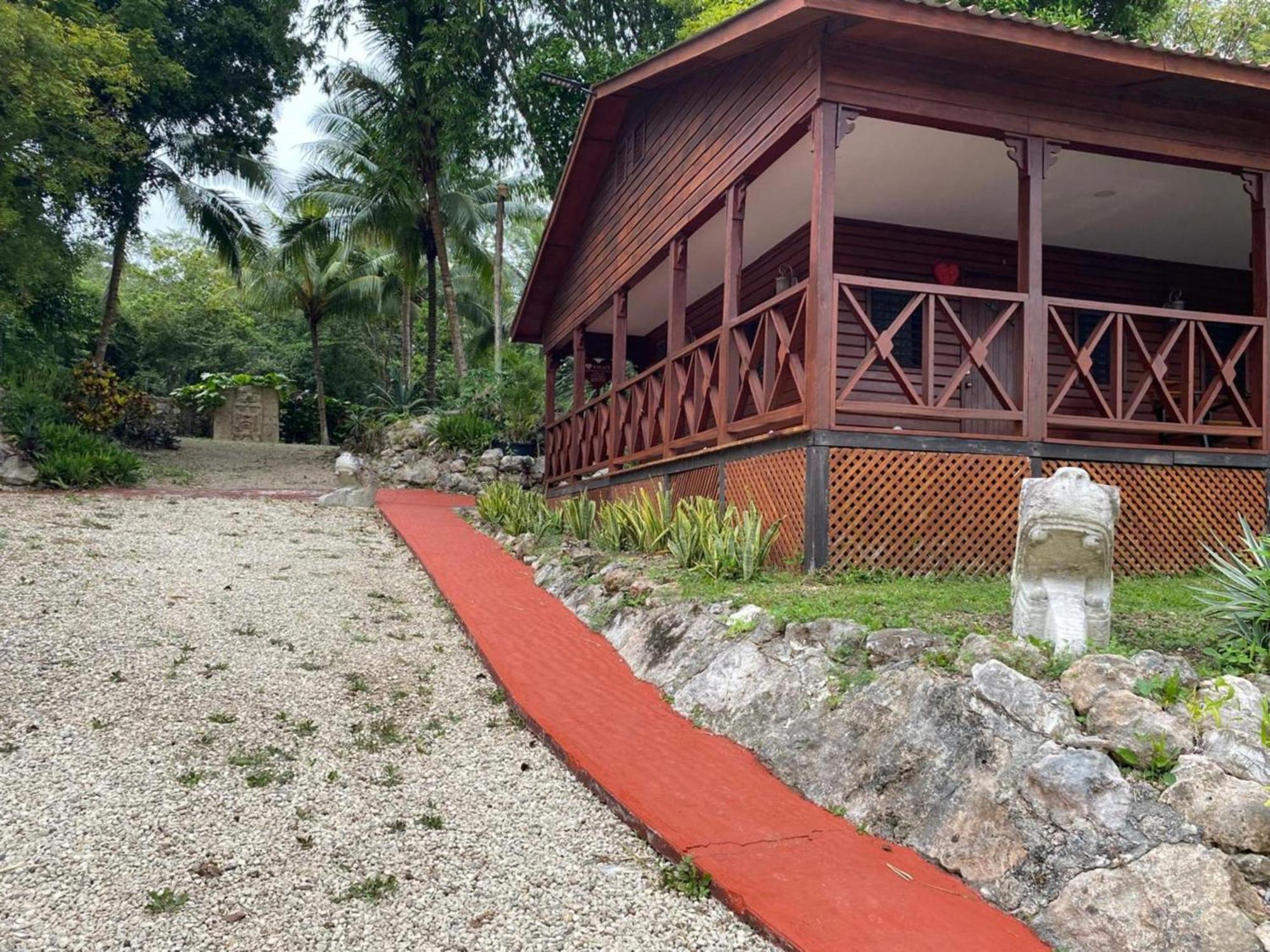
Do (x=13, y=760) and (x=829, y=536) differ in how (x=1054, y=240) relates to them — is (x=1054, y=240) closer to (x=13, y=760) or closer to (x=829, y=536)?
(x=829, y=536)

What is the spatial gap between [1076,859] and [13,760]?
4.44 meters

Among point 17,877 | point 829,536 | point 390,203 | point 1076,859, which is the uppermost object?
point 390,203

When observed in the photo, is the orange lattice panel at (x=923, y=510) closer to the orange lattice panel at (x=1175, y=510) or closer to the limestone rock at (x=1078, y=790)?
the orange lattice panel at (x=1175, y=510)

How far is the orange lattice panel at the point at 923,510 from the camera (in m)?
6.18

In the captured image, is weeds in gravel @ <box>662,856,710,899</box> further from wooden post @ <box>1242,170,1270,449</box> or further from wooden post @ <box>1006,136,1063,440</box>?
wooden post @ <box>1242,170,1270,449</box>

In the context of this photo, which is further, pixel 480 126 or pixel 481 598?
pixel 480 126

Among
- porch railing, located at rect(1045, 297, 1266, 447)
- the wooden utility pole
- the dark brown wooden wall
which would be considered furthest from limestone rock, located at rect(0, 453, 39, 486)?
porch railing, located at rect(1045, 297, 1266, 447)

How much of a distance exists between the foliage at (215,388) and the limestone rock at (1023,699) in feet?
89.4

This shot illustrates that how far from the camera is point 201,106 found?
19.7 meters

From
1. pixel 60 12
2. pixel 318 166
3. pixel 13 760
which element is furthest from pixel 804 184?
pixel 318 166

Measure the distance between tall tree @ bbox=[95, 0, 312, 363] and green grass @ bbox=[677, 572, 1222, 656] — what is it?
16.5 m

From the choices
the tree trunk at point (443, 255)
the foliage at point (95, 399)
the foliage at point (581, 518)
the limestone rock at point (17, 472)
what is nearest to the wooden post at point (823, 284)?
the foliage at point (581, 518)

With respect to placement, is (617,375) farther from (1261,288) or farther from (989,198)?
(1261,288)

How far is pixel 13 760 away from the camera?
4152 millimetres
